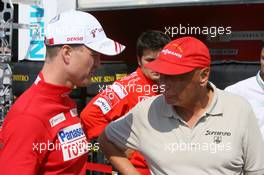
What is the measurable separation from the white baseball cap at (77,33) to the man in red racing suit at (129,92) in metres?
1.27

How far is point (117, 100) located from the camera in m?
3.56

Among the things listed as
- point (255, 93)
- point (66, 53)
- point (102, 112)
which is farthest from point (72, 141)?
point (255, 93)

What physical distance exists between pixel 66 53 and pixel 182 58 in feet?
1.49

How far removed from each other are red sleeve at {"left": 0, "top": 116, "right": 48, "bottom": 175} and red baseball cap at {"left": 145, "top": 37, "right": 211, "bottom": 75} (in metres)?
0.59

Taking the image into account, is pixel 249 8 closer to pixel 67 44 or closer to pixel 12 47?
pixel 12 47

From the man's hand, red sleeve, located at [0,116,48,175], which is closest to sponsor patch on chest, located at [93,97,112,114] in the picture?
the man's hand

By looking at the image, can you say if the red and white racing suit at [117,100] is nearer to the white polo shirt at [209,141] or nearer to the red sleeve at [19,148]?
the white polo shirt at [209,141]

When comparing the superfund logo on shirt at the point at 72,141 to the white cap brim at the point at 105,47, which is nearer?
the superfund logo on shirt at the point at 72,141

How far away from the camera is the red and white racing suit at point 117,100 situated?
346cm

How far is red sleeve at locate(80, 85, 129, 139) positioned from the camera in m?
3.56

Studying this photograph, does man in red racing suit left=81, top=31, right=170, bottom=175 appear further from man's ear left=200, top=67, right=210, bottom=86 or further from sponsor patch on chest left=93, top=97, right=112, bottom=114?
man's ear left=200, top=67, right=210, bottom=86

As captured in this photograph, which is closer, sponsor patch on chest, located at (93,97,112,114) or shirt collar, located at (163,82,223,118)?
shirt collar, located at (163,82,223,118)

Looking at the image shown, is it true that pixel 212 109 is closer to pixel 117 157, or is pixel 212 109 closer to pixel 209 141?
pixel 209 141

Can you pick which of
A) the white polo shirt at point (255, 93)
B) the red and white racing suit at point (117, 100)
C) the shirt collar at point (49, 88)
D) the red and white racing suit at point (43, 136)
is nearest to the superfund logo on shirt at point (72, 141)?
the red and white racing suit at point (43, 136)
